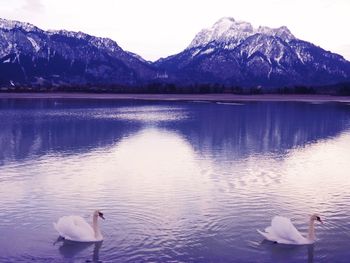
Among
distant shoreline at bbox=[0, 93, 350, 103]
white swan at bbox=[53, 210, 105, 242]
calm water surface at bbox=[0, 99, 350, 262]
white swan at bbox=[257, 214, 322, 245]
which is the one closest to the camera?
calm water surface at bbox=[0, 99, 350, 262]

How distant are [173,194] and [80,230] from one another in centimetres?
549

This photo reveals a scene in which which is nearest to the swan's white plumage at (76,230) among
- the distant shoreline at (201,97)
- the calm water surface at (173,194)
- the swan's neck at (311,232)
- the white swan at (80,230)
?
the white swan at (80,230)

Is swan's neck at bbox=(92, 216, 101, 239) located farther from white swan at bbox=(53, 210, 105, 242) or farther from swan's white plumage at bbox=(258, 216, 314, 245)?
swan's white plumage at bbox=(258, 216, 314, 245)

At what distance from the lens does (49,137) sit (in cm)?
3547

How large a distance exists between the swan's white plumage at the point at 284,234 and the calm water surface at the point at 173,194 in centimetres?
18

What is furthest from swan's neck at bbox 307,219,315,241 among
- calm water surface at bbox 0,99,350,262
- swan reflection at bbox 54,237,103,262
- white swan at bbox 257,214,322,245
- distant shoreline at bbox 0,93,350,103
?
distant shoreline at bbox 0,93,350,103

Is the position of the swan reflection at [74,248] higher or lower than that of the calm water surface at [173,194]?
lower

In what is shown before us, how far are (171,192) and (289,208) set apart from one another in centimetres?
419

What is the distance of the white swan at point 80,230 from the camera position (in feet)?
44.7

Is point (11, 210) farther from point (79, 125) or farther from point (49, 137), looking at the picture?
point (79, 125)

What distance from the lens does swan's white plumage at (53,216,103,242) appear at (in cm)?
1361

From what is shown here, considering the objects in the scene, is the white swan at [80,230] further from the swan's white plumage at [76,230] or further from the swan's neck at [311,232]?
the swan's neck at [311,232]

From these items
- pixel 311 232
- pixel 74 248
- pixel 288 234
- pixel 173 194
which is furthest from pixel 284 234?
pixel 173 194

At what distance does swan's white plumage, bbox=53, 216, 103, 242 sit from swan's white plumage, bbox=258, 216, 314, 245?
14.3 ft
